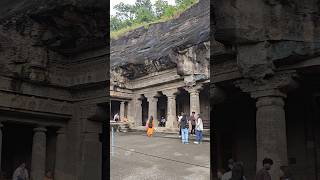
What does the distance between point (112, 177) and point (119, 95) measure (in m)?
0.49

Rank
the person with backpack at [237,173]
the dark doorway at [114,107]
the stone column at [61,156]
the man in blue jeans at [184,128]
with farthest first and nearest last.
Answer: the stone column at [61,156] < the person with backpack at [237,173] < the dark doorway at [114,107] < the man in blue jeans at [184,128]

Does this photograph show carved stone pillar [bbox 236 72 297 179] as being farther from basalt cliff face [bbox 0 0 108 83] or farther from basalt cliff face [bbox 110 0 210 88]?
basalt cliff face [bbox 110 0 210 88]

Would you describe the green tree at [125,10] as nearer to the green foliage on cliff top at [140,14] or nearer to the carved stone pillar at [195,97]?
the green foliage on cliff top at [140,14]

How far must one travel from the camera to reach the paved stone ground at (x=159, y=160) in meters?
2.00

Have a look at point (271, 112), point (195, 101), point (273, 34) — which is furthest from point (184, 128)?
point (271, 112)

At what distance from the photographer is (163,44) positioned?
2.47 metres

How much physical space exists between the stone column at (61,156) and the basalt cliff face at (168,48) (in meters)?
1.60

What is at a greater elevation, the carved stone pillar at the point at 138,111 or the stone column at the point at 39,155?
the carved stone pillar at the point at 138,111

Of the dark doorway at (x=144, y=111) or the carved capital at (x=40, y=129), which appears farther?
the carved capital at (x=40, y=129)

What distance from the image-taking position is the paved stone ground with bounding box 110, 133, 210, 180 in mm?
2002

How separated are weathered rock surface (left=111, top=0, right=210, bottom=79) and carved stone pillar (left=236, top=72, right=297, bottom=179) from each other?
10.6 ft

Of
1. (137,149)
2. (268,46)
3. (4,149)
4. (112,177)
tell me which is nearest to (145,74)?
(137,149)

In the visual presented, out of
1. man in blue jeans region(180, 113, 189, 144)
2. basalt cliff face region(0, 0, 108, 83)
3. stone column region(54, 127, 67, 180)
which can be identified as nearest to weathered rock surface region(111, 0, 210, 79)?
man in blue jeans region(180, 113, 189, 144)

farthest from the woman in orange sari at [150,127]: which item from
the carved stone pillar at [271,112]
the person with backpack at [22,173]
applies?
the carved stone pillar at [271,112]
